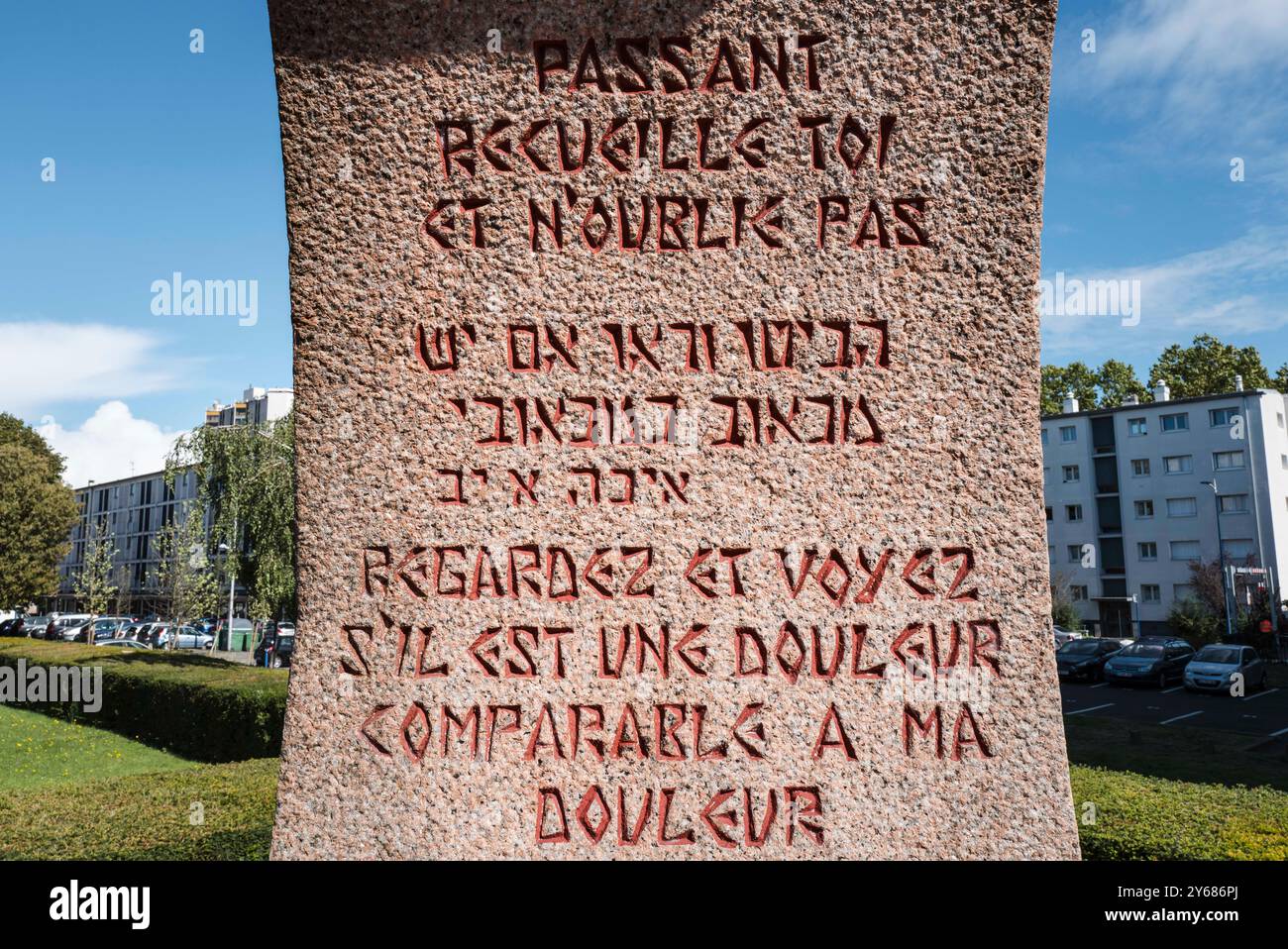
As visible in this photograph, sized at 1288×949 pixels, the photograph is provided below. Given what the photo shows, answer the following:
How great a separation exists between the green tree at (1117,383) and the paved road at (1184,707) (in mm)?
33180

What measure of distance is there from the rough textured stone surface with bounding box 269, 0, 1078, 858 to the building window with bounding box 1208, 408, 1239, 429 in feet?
159

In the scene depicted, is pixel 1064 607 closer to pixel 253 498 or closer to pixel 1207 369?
pixel 1207 369

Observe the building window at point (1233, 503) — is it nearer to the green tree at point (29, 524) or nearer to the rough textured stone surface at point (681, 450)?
the rough textured stone surface at point (681, 450)

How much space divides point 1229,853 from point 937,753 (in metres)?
3.34

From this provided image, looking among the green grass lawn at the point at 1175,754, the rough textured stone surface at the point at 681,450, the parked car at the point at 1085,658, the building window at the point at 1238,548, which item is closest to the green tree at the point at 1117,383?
the building window at the point at 1238,548

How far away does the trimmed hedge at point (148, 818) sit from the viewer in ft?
20.6

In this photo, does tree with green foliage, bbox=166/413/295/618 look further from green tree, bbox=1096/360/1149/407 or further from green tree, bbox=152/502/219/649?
green tree, bbox=1096/360/1149/407

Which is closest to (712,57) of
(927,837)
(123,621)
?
(927,837)

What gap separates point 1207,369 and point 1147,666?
3453 cm

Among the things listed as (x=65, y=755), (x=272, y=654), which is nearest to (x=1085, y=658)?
(x=272, y=654)

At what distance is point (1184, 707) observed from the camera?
22.1 m

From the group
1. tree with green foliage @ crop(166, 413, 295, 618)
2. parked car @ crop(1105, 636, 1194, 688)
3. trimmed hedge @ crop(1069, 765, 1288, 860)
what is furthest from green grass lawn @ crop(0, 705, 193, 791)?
parked car @ crop(1105, 636, 1194, 688)

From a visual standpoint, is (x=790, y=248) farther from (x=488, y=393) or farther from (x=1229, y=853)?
(x=1229, y=853)

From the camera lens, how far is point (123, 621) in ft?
162
